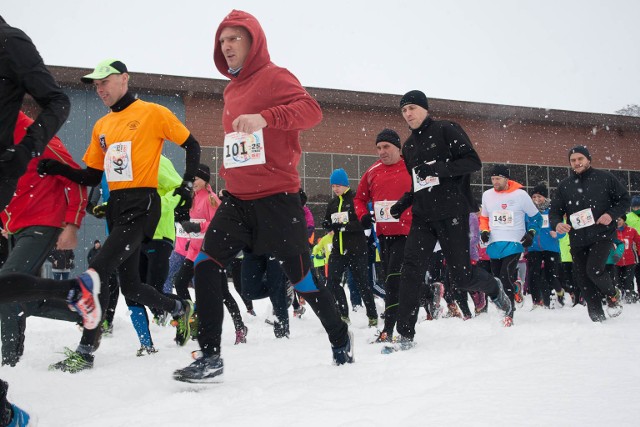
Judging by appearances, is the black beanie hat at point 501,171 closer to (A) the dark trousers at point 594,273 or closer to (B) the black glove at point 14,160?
(A) the dark trousers at point 594,273

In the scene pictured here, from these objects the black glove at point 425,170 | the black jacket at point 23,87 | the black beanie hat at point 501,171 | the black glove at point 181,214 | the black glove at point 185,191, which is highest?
the black beanie hat at point 501,171

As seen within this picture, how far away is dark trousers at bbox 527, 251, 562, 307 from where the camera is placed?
10.2 m

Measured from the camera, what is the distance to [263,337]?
6543 millimetres

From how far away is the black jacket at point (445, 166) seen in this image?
5.00m

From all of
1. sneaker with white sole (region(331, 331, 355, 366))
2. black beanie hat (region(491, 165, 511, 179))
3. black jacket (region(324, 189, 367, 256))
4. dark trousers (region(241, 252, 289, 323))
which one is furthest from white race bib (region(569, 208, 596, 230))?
sneaker with white sole (region(331, 331, 355, 366))

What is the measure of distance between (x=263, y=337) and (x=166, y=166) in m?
2.04

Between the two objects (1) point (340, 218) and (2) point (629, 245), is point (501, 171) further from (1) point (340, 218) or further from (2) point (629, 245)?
(2) point (629, 245)

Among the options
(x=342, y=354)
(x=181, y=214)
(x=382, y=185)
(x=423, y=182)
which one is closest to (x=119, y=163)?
(x=181, y=214)

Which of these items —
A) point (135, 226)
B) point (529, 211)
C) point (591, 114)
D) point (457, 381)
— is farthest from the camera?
point (591, 114)

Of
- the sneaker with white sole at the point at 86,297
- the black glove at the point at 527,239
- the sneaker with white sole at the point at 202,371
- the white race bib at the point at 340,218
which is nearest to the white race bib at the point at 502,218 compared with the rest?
the black glove at the point at 527,239

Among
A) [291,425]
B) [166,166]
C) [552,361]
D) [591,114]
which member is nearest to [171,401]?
[291,425]

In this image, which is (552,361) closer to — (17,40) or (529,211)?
(17,40)

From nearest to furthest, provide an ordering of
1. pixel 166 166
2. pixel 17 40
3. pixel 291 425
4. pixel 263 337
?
pixel 291 425 → pixel 17 40 → pixel 166 166 → pixel 263 337

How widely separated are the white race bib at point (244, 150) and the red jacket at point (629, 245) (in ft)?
32.1
